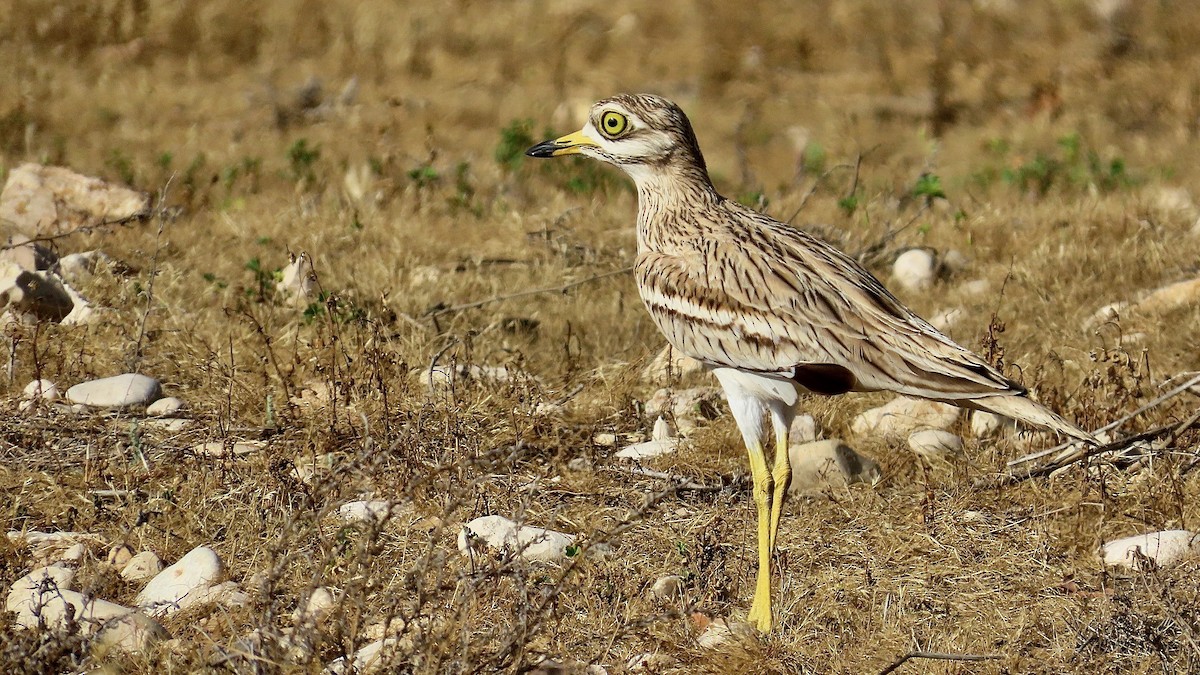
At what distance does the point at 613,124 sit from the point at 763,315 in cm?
88

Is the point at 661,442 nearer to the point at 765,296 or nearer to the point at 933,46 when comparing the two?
the point at 765,296

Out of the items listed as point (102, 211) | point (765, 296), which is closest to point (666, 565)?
point (765, 296)

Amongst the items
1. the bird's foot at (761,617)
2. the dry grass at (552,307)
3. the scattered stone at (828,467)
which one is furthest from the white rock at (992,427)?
the bird's foot at (761,617)

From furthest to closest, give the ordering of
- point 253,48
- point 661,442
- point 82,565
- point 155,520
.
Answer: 1. point 253,48
2. point 661,442
3. point 155,520
4. point 82,565

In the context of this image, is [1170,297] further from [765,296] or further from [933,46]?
[933,46]

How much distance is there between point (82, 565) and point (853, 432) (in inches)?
98.3

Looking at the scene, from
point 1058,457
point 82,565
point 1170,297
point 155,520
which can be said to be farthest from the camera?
point 1170,297

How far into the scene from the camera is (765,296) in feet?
12.6

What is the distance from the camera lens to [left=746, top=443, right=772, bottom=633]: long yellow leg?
3.59 meters

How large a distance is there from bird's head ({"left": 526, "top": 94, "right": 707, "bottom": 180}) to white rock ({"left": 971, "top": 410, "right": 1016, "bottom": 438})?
1309 mm

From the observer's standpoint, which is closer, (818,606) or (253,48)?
(818,606)

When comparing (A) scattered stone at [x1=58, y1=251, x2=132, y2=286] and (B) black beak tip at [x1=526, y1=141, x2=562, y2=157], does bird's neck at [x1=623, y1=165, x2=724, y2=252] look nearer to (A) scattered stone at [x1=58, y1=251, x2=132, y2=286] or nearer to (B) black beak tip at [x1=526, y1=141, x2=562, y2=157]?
(B) black beak tip at [x1=526, y1=141, x2=562, y2=157]

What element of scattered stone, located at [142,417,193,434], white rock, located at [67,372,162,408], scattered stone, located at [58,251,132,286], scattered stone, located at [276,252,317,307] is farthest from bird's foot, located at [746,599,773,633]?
scattered stone, located at [58,251,132,286]

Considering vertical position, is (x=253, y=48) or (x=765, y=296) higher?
(x=765, y=296)
